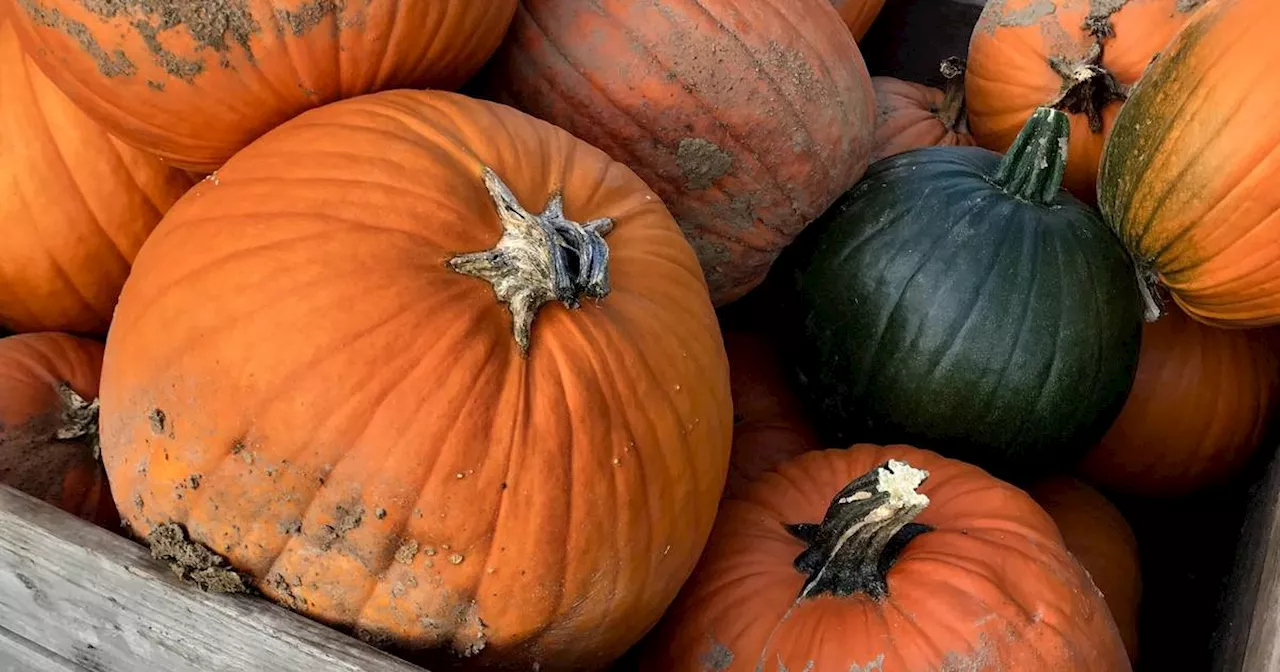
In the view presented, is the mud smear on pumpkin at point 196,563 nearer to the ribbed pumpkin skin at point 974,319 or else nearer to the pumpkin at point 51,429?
the pumpkin at point 51,429

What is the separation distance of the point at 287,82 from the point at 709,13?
1.96 feet

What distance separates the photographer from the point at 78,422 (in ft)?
4.43

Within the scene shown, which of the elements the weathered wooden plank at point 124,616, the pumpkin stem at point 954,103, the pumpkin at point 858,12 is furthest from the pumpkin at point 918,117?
the weathered wooden plank at point 124,616

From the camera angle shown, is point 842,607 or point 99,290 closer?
point 842,607

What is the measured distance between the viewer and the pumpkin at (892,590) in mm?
1152

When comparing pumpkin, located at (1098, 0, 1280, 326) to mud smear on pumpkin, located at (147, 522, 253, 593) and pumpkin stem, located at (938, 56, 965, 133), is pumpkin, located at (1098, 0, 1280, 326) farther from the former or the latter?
mud smear on pumpkin, located at (147, 522, 253, 593)

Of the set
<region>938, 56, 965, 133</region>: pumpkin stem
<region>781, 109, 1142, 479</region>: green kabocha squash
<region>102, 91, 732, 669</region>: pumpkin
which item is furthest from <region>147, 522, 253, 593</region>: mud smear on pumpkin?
<region>938, 56, 965, 133</region>: pumpkin stem

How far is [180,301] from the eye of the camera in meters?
1.00

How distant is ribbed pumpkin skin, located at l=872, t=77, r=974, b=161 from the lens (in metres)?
2.03

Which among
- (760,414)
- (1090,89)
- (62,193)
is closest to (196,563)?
(62,193)

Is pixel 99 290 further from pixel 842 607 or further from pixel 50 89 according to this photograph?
pixel 842 607

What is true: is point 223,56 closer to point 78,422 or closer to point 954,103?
point 78,422

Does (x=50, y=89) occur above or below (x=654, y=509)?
above

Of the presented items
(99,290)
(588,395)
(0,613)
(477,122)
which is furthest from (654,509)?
(99,290)
